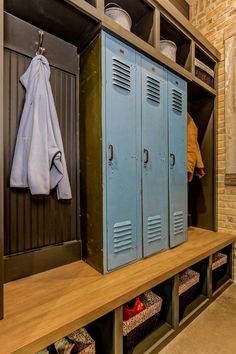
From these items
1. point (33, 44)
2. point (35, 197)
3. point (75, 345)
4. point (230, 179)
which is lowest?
point (75, 345)

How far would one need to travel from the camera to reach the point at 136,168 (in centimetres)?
174

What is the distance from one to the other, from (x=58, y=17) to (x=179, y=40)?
1333mm

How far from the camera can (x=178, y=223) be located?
2137 mm

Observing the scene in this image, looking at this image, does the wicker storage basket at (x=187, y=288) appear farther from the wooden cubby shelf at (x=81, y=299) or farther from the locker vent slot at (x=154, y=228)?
the locker vent slot at (x=154, y=228)

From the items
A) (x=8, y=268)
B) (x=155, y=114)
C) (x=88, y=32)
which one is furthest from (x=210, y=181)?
(x=8, y=268)

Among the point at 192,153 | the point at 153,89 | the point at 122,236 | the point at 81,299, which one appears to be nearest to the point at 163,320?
the point at 122,236

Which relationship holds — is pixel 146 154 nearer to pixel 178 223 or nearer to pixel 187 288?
pixel 178 223

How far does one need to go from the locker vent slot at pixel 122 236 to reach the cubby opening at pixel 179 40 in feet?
5.73

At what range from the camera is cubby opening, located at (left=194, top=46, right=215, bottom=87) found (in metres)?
2.43

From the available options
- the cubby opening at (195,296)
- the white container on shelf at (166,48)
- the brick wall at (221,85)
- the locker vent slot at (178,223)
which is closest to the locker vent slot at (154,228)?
the locker vent slot at (178,223)

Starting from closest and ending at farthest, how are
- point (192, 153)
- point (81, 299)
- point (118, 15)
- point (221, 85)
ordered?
point (81, 299) → point (118, 15) → point (192, 153) → point (221, 85)

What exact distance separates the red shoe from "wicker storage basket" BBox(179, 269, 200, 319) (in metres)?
0.48

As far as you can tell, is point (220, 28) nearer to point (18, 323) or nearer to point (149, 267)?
point (149, 267)

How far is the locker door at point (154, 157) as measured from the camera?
1808 mm
